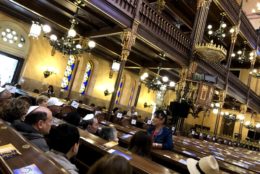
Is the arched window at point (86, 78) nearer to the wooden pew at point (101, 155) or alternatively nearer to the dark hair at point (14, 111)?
the wooden pew at point (101, 155)

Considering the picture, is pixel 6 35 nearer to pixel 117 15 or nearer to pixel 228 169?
pixel 117 15

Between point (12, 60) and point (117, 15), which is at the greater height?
point (117, 15)

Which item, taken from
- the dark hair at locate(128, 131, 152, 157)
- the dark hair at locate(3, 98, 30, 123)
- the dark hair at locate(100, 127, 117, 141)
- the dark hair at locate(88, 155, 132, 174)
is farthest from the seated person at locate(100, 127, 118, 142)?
the dark hair at locate(88, 155, 132, 174)

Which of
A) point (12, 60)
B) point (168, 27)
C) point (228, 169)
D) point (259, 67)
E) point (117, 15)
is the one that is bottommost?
point (228, 169)

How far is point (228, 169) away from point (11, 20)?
12.6 metres

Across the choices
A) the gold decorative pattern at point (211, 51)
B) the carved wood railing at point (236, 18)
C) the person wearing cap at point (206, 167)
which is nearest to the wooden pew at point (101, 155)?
the person wearing cap at point (206, 167)

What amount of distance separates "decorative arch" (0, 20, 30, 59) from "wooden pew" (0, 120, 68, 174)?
1250 centimetres

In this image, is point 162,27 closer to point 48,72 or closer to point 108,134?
point 48,72

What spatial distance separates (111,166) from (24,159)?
0.85 m

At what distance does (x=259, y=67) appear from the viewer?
25.7 metres

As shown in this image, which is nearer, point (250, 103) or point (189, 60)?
point (189, 60)

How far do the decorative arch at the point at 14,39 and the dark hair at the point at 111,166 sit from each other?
536 inches

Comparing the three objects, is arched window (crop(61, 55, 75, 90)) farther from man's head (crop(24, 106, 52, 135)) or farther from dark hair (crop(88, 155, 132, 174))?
dark hair (crop(88, 155, 132, 174))

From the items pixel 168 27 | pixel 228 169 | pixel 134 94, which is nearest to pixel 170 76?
pixel 134 94
